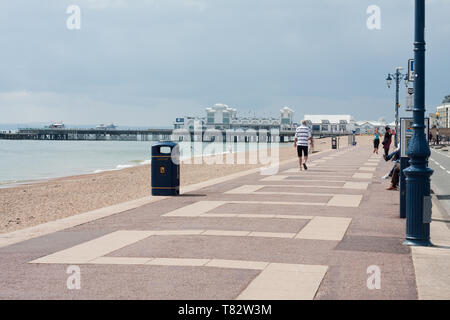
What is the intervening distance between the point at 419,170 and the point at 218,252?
9.05 ft

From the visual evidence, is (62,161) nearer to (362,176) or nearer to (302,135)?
(302,135)

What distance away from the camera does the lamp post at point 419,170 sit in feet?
24.3

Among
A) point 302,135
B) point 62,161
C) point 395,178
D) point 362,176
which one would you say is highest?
point 302,135

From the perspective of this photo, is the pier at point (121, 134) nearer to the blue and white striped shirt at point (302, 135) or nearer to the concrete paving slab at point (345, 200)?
the blue and white striped shirt at point (302, 135)

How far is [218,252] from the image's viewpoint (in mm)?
6871

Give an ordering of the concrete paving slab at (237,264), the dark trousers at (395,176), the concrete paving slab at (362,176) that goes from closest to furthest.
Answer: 1. the concrete paving slab at (237,264)
2. the dark trousers at (395,176)
3. the concrete paving slab at (362,176)

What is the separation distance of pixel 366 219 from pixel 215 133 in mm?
186158

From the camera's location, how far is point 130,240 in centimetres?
772

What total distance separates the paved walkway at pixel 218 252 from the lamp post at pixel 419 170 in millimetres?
315

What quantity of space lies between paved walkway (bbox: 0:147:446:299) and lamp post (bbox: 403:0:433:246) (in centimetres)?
32

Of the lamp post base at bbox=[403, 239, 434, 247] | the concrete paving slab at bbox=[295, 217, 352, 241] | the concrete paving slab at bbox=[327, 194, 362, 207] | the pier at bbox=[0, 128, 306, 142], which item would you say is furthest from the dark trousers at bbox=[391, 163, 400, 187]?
the pier at bbox=[0, 128, 306, 142]

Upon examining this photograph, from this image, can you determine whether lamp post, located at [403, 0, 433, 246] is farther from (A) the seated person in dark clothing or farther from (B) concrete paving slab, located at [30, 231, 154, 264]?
(A) the seated person in dark clothing

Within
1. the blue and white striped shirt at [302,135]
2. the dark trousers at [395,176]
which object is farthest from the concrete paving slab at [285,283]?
the blue and white striped shirt at [302,135]

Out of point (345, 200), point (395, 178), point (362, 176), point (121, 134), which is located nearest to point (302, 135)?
point (362, 176)
